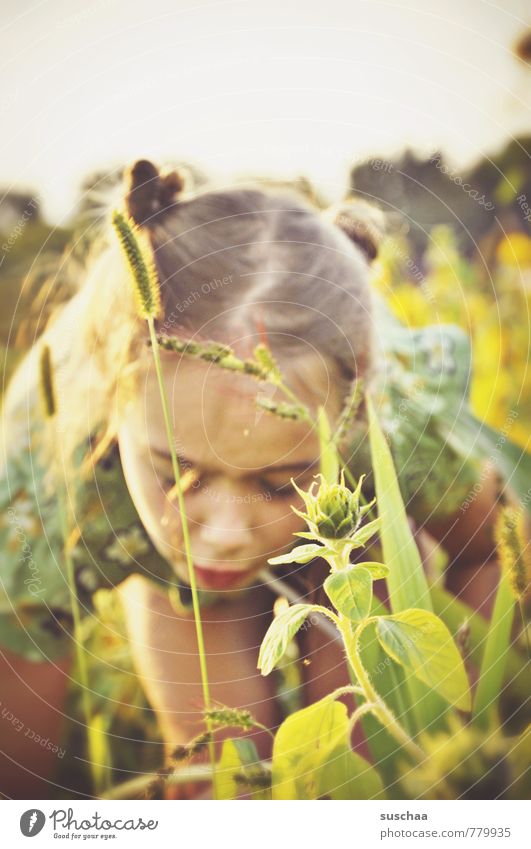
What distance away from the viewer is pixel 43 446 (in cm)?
66

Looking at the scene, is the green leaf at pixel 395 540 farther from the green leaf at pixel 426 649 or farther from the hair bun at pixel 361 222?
the hair bun at pixel 361 222

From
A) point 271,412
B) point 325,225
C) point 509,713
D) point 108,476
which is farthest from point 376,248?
point 509,713

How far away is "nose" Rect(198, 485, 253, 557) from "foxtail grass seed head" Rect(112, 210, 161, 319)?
15cm

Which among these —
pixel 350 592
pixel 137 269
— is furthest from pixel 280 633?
pixel 137 269

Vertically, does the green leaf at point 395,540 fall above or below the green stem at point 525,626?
above

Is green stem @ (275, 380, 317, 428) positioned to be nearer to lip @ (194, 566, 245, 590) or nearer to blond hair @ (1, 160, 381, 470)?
blond hair @ (1, 160, 381, 470)

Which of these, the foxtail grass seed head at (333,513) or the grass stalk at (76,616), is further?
the grass stalk at (76,616)

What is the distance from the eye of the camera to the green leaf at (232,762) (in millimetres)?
642

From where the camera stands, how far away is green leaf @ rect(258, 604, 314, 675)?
587 millimetres

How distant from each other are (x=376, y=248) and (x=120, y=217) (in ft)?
0.63

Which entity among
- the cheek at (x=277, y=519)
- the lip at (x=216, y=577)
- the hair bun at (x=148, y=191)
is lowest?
the lip at (x=216, y=577)

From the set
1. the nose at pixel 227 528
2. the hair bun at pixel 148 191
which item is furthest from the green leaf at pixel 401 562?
the hair bun at pixel 148 191

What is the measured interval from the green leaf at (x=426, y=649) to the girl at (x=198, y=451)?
53 millimetres
